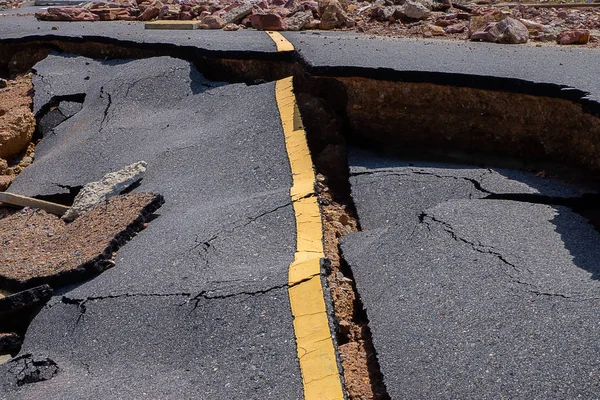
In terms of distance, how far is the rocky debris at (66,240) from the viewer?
15.5 ft

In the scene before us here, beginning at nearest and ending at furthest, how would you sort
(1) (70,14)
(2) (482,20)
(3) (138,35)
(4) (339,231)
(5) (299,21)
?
(4) (339,231), (2) (482,20), (5) (299,21), (3) (138,35), (1) (70,14)

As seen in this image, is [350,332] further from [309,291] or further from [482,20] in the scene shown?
[482,20]

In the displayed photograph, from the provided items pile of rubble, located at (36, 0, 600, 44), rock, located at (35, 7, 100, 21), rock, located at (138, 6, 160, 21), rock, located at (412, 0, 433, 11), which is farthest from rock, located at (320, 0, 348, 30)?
rock, located at (35, 7, 100, 21)

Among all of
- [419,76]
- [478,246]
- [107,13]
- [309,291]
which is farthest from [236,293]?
[107,13]

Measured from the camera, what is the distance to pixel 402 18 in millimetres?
8984

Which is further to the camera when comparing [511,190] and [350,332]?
[511,190]

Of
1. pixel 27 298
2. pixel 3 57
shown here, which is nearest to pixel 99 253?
pixel 27 298

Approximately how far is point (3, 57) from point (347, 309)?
7.40m

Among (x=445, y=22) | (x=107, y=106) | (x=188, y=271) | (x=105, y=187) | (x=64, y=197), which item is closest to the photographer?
(x=188, y=271)

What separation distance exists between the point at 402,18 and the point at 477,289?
596 cm

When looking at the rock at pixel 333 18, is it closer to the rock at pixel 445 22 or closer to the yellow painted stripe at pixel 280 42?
the yellow painted stripe at pixel 280 42

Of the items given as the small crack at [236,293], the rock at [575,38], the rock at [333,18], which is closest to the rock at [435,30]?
the rock at [333,18]

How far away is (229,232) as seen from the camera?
15.4 ft

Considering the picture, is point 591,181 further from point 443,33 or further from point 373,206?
point 443,33
